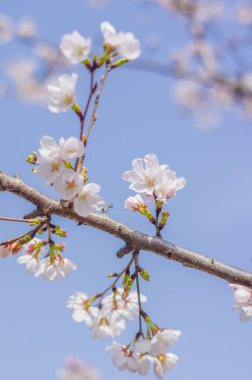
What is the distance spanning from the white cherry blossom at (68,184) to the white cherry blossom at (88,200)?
0.18 feet

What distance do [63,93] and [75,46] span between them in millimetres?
204

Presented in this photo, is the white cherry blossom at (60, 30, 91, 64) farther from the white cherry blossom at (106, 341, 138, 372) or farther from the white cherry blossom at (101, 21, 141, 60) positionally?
the white cherry blossom at (106, 341, 138, 372)

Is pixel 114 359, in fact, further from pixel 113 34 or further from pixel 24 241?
pixel 113 34

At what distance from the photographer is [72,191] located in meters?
2.00

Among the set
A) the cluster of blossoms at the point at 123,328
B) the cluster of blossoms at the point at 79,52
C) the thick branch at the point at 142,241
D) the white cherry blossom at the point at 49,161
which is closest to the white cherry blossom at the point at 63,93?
the cluster of blossoms at the point at 79,52

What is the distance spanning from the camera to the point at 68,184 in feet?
6.53

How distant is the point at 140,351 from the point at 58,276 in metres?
0.52

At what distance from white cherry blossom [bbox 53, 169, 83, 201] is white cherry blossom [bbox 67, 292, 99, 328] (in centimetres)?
66

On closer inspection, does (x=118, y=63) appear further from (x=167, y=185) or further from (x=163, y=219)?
(x=163, y=219)

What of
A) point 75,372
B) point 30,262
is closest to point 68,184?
point 30,262

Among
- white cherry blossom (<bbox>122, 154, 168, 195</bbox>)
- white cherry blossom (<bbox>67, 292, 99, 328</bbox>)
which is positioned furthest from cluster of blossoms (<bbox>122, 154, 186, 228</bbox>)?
white cherry blossom (<bbox>67, 292, 99, 328</bbox>)

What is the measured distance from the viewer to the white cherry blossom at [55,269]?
95.9 inches

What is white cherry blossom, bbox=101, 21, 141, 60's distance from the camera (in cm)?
214

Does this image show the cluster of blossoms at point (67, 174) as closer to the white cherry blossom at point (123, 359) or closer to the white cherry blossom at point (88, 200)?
the white cherry blossom at point (88, 200)
